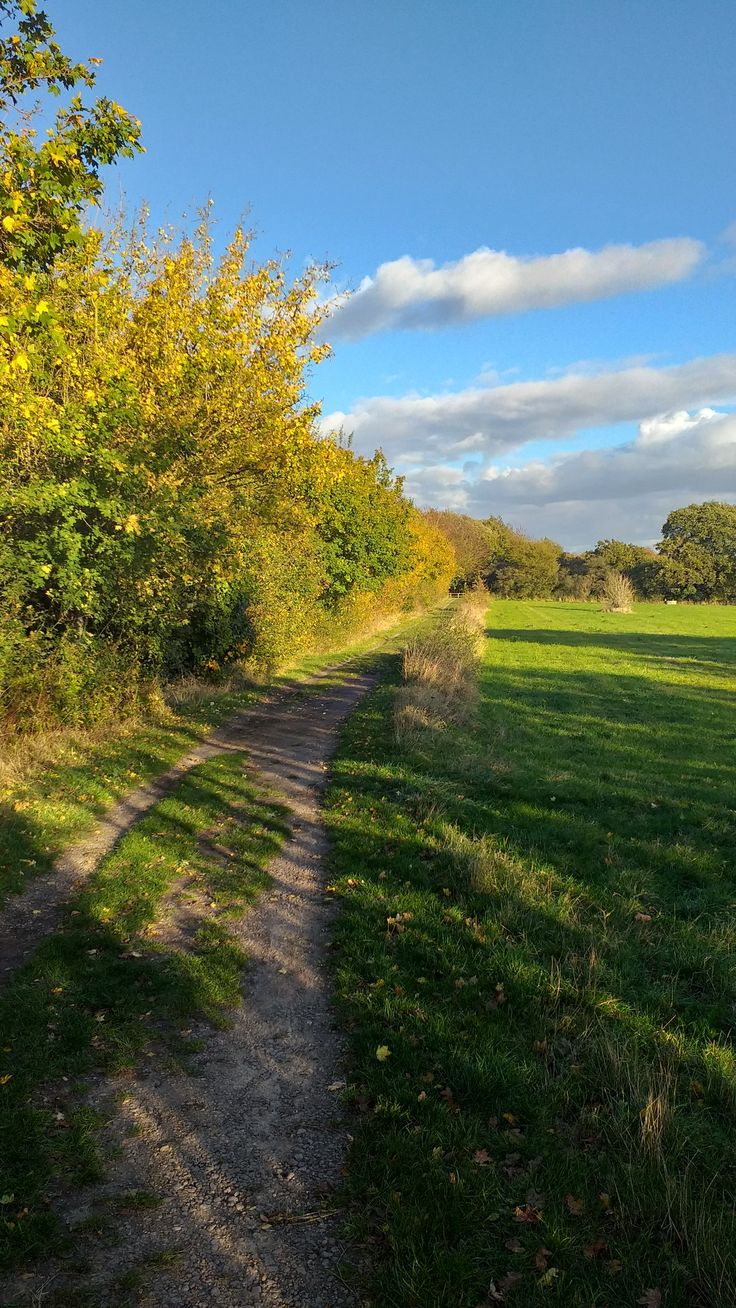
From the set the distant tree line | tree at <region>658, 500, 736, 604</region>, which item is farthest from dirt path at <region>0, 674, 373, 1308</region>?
tree at <region>658, 500, 736, 604</region>

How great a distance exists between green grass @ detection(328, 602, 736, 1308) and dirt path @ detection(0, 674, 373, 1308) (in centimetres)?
25

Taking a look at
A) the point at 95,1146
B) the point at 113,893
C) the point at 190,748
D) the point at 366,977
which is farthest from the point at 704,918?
the point at 190,748

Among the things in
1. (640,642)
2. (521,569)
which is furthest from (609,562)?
(640,642)

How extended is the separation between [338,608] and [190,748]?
65.4ft

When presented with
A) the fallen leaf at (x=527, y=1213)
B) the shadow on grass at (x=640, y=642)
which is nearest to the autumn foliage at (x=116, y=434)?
the fallen leaf at (x=527, y=1213)

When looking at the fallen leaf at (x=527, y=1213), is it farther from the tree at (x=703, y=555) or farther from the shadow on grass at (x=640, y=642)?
the tree at (x=703, y=555)

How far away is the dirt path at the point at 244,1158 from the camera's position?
9.66 feet

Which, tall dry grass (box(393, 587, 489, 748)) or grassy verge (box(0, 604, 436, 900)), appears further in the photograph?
tall dry grass (box(393, 587, 489, 748))

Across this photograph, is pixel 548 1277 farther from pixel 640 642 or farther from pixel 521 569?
pixel 521 569

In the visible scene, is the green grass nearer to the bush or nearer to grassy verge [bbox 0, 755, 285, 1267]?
grassy verge [bbox 0, 755, 285, 1267]

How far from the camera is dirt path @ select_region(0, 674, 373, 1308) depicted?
2945 millimetres

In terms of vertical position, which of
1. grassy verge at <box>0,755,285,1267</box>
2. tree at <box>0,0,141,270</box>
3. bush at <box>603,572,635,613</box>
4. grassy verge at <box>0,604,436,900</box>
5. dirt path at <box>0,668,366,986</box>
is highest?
tree at <box>0,0,141,270</box>

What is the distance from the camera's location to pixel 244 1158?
142 inches

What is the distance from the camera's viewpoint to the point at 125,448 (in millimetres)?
11742
